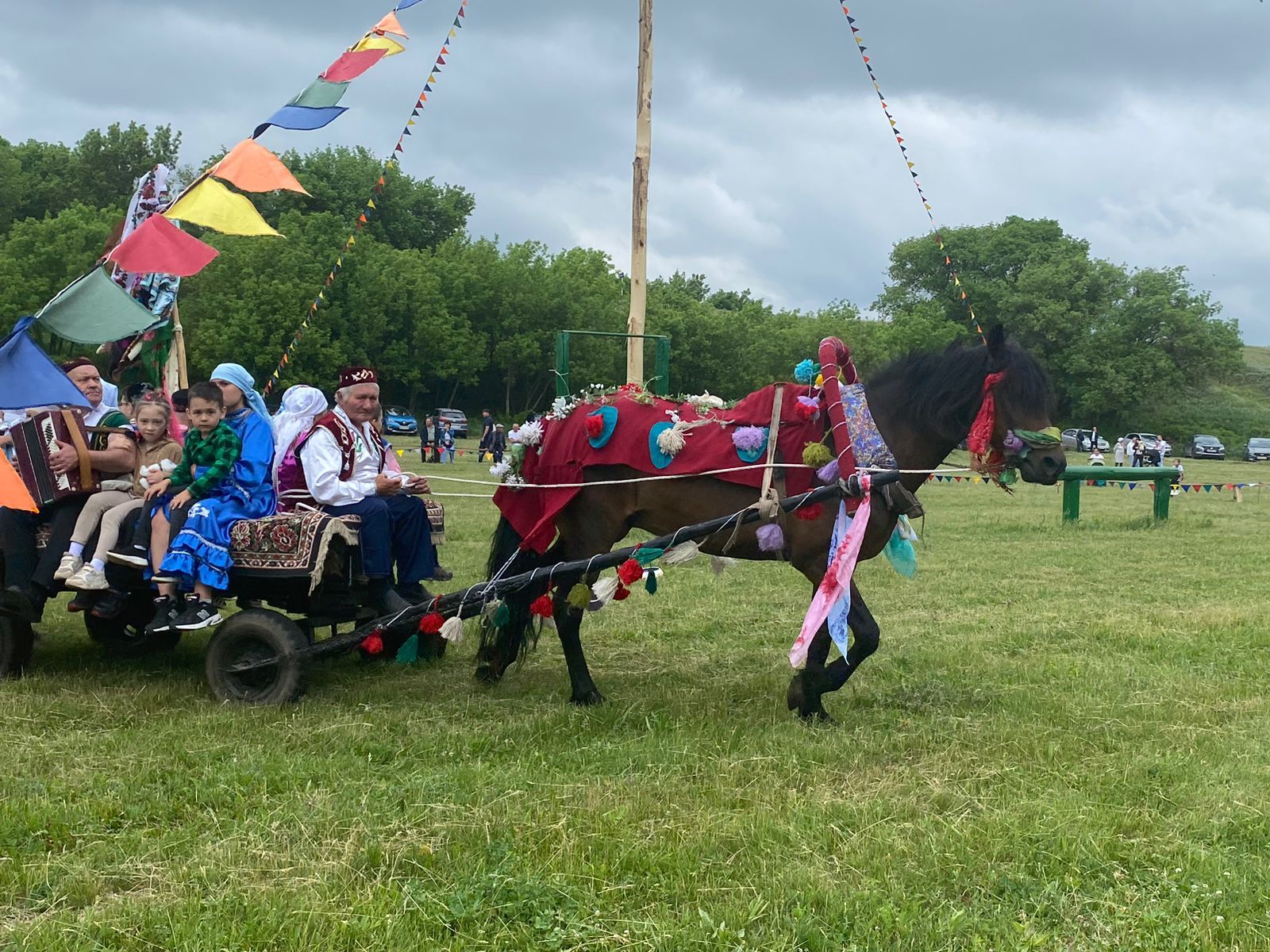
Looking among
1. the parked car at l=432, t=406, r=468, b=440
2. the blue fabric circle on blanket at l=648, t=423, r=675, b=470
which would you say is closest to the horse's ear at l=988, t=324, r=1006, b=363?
the blue fabric circle on blanket at l=648, t=423, r=675, b=470

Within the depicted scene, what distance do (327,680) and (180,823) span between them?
→ 250 cm

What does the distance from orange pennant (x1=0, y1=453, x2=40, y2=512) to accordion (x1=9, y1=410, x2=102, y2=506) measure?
52.6 inches

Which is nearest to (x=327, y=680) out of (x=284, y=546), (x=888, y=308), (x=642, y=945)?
(x=284, y=546)

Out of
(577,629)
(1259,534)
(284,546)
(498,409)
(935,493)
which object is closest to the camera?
(284,546)

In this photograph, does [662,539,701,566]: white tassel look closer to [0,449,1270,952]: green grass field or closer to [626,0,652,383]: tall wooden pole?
[0,449,1270,952]: green grass field

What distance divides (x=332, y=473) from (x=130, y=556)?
3.77 feet

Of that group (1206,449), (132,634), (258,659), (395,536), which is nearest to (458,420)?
(132,634)

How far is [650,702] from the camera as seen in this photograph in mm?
5742

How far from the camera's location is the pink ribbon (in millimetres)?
5039

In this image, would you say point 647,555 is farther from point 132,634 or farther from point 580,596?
point 132,634

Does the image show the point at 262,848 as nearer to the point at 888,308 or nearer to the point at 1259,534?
the point at 1259,534

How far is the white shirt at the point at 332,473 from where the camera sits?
18.7 feet

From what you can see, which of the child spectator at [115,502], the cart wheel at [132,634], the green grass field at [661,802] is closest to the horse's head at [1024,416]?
the green grass field at [661,802]

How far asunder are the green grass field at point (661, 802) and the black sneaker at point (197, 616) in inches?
17.3
